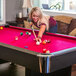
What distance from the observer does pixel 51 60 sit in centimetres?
226

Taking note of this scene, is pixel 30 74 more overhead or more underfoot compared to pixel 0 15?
more underfoot

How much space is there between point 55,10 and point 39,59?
457 centimetres

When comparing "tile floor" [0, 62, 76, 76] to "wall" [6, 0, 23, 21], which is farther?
"wall" [6, 0, 23, 21]

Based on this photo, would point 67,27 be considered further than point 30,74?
Yes

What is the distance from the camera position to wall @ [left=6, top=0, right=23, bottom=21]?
637 cm

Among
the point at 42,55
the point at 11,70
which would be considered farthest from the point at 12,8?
the point at 42,55

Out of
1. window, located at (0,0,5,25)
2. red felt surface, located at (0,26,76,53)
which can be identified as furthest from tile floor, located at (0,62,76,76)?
window, located at (0,0,5,25)

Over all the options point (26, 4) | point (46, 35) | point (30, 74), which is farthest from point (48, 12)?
point (30, 74)

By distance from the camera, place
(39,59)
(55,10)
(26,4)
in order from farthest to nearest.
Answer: (55,10)
(26,4)
(39,59)

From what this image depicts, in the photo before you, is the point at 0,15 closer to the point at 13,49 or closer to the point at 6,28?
the point at 6,28

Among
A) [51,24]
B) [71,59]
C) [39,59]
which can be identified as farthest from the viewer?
[51,24]

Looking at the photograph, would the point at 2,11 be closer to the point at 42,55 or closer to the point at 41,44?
the point at 41,44

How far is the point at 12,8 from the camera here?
648 cm

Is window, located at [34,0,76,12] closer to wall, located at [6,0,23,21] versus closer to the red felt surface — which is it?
wall, located at [6,0,23,21]
